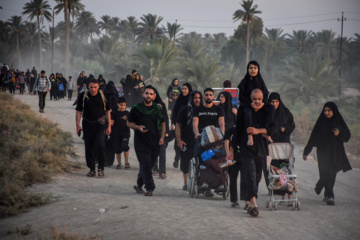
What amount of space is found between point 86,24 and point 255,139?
92.7 meters

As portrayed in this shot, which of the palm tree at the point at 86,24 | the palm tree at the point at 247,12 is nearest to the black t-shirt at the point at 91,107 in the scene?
the palm tree at the point at 247,12

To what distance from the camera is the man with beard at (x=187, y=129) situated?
28.9 feet

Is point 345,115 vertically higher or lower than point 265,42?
lower

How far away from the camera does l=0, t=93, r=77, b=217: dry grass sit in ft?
23.0

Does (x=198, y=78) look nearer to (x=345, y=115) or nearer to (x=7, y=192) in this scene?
(x=345, y=115)

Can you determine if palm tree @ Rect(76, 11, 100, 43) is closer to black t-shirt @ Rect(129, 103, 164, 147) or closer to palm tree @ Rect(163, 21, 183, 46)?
palm tree @ Rect(163, 21, 183, 46)

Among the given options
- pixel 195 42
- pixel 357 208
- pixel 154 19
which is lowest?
pixel 357 208

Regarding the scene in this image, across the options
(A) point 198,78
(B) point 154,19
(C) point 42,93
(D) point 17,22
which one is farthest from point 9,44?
(C) point 42,93

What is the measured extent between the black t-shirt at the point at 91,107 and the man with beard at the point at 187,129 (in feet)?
5.60

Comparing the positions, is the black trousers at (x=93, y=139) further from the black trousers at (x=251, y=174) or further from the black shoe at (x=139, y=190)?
the black trousers at (x=251, y=174)

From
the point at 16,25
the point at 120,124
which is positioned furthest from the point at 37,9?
the point at 120,124

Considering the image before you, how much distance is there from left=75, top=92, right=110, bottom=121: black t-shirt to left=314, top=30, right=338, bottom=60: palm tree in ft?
200

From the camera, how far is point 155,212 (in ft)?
20.6

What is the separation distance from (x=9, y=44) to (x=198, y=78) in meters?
75.0
